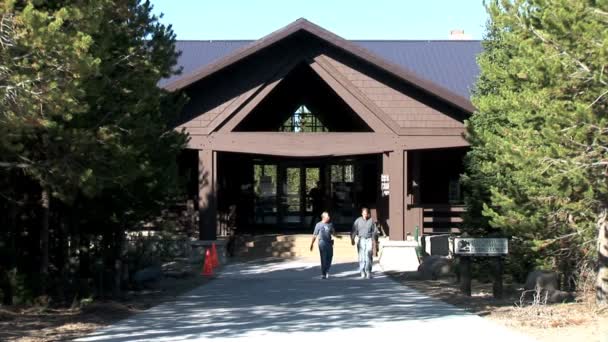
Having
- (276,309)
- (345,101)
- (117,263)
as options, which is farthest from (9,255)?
(345,101)

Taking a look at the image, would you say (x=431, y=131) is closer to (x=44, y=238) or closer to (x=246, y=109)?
(x=246, y=109)

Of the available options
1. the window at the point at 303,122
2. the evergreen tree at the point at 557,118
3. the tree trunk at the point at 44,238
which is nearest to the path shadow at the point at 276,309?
the tree trunk at the point at 44,238

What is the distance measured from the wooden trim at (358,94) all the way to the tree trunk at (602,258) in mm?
9458

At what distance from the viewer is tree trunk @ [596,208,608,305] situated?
13.0 m

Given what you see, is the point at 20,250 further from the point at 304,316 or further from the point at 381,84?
the point at 381,84

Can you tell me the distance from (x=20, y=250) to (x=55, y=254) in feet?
3.89

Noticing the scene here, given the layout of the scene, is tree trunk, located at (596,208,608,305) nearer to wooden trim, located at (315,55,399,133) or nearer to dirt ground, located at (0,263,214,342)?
dirt ground, located at (0,263,214,342)

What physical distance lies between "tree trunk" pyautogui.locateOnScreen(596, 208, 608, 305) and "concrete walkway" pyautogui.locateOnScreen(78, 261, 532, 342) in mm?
2214

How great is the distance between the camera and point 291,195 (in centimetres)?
2950

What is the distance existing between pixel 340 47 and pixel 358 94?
4.37ft

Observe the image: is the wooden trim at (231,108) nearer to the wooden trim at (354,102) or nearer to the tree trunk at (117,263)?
the wooden trim at (354,102)

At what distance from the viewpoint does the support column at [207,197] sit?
22.1m

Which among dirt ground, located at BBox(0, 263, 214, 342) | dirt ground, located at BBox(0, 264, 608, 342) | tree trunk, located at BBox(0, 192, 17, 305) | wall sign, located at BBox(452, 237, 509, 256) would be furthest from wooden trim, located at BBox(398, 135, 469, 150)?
tree trunk, located at BBox(0, 192, 17, 305)

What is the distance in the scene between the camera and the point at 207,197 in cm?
2209
